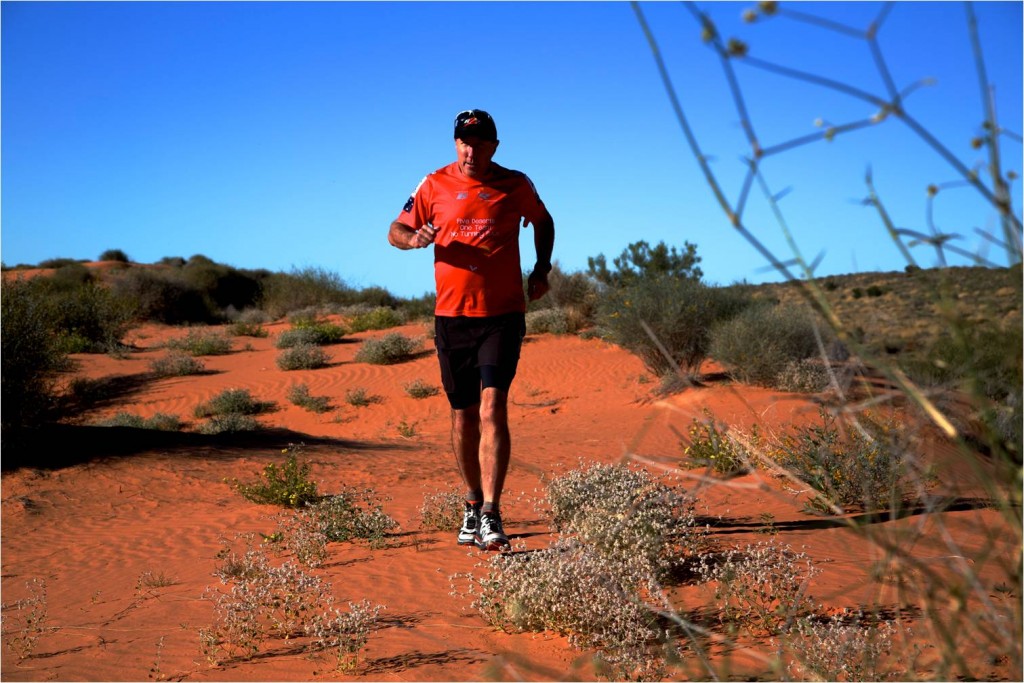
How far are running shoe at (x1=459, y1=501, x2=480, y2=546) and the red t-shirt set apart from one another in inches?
47.3

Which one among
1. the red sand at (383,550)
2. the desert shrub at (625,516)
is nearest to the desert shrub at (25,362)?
the red sand at (383,550)

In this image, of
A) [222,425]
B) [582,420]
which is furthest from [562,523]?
[222,425]

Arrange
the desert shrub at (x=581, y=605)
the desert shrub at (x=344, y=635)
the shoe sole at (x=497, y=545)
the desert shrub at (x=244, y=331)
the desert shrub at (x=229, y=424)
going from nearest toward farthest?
the desert shrub at (x=581, y=605)
the desert shrub at (x=344, y=635)
the shoe sole at (x=497, y=545)
the desert shrub at (x=229, y=424)
the desert shrub at (x=244, y=331)

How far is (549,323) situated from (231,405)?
8.14 m

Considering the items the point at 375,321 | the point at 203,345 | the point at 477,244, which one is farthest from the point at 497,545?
the point at 375,321

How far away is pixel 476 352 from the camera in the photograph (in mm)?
5133

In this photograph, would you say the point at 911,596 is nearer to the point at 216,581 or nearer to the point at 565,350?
the point at 216,581

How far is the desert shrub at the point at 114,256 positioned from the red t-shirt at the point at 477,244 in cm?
4385

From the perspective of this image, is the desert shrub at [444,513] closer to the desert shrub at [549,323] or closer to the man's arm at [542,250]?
the man's arm at [542,250]

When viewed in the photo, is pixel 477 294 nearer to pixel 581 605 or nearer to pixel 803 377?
pixel 581 605

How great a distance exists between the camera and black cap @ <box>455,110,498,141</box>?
5.08 m

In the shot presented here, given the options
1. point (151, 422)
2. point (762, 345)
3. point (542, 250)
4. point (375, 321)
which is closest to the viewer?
point (542, 250)

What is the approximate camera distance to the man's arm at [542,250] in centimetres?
545

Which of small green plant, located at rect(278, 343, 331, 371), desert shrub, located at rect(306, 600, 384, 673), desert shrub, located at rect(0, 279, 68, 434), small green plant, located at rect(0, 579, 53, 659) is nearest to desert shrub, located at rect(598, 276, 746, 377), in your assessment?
small green plant, located at rect(278, 343, 331, 371)
